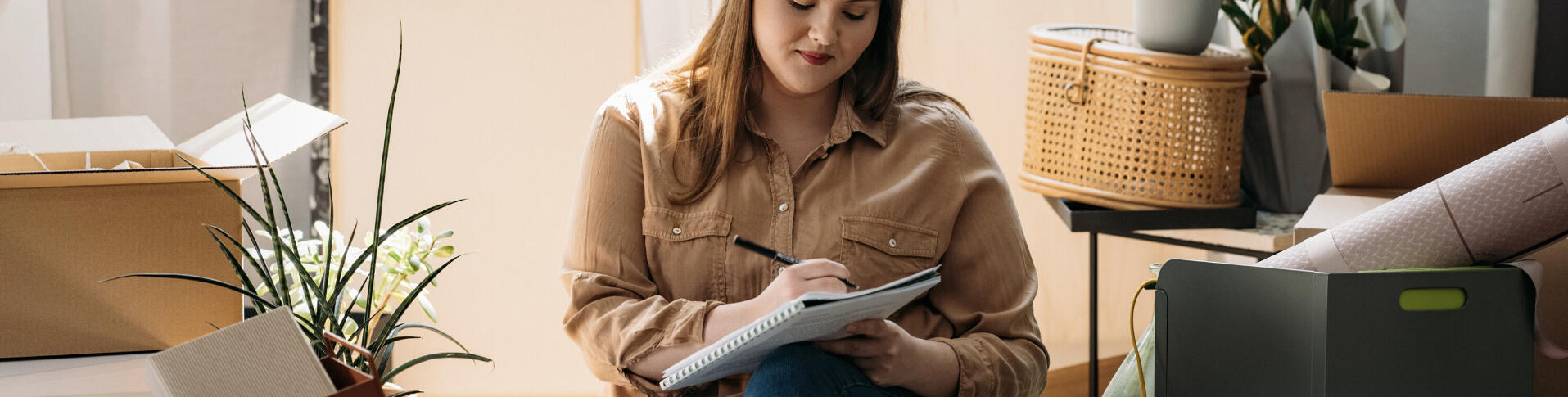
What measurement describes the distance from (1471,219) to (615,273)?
0.82 meters

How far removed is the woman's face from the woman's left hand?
0.32 metres

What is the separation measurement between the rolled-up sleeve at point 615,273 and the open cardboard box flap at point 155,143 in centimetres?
27

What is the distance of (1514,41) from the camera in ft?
5.55

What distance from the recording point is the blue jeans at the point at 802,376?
971 millimetres

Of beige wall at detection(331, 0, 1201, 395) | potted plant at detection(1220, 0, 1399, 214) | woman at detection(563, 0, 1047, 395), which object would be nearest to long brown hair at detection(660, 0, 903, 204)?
woman at detection(563, 0, 1047, 395)

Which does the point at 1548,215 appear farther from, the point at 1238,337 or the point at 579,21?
the point at 579,21

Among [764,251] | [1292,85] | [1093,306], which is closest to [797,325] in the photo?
[764,251]

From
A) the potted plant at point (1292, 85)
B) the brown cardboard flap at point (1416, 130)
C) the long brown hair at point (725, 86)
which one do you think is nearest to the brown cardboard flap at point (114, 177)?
the long brown hair at point (725, 86)

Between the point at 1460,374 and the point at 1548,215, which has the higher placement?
the point at 1548,215

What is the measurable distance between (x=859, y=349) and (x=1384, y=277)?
457mm

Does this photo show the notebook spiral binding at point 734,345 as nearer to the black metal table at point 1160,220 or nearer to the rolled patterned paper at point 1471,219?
the rolled patterned paper at point 1471,219

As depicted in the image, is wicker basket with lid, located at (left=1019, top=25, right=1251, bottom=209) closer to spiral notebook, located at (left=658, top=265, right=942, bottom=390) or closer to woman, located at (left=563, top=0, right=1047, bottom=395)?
woman, located at (left=563, top=0, right=1047, bottom=395)

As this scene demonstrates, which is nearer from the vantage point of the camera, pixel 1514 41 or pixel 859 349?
pixel 859 349

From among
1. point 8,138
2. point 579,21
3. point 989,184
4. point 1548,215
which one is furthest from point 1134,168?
point 8,138
